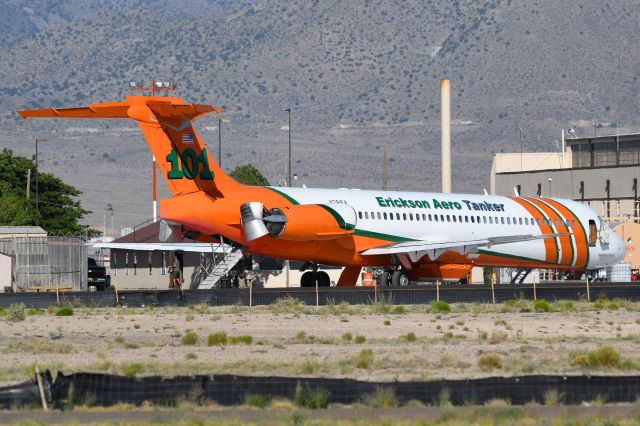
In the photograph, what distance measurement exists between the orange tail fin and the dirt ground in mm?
4040

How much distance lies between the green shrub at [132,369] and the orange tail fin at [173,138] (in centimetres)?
1668

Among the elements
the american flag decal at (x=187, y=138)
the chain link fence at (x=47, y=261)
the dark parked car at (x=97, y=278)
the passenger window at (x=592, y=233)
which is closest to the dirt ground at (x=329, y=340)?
the american flag decal at (x=187, y=138)

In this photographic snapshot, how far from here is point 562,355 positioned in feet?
91.9

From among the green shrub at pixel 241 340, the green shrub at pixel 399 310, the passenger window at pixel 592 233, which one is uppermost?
the passenger window at pixel 592 233

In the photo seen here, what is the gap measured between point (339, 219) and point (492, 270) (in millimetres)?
19631

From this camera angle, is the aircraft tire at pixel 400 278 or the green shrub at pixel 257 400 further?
the aircraft tire at pixel 400 278

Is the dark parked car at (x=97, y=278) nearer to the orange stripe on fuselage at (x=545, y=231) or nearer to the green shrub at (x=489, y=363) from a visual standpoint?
the orange stripe on fuselage at (x=545, y=231)

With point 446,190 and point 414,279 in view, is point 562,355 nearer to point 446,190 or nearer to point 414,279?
point 414,279

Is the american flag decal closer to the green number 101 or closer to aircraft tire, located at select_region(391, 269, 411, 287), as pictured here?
the green number 101

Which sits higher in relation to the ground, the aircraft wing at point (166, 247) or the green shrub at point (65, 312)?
the aircraft wing at point (166, 247)

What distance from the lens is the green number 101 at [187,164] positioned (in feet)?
146

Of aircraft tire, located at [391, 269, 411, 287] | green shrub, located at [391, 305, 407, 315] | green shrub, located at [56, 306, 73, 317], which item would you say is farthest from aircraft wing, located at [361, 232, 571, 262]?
green shrub, located at [56, 306, 73, 317]

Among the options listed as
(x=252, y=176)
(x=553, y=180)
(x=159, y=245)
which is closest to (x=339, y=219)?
(x=159, y=245)

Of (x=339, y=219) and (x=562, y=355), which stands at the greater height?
(x=339, y=219)
